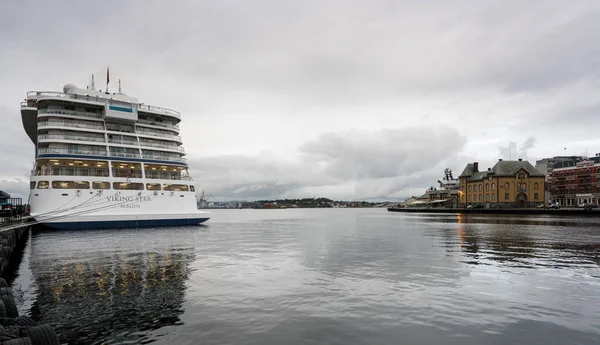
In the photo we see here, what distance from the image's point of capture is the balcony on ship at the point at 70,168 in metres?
46.3

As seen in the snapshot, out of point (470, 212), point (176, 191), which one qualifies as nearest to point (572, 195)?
point (470, 212)

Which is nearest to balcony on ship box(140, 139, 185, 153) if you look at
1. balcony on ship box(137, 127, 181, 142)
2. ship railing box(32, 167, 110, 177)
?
balcony on ship box(137, 127, 181, 142)

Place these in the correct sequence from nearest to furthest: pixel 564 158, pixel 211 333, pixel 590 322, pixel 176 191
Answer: pixel 211 333 → pixel 590 322 → pixel 176 191 → pixel 564 158

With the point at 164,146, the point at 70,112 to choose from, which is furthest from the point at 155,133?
the point at 70,112

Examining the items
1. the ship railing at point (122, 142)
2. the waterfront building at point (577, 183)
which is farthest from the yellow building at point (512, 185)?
the ship railing at point (122, 142)

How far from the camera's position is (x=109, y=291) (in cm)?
1552

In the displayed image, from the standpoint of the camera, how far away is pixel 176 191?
176 ft

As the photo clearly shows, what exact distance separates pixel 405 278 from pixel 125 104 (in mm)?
50919

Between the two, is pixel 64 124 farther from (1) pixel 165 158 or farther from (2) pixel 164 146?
(1) pixel 165 158

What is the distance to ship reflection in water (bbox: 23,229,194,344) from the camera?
11.1m

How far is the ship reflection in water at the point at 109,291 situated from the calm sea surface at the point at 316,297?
0.06 m

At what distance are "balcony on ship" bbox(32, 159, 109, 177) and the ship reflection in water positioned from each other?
22.1 meters

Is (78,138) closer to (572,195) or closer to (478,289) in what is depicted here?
(478,289)

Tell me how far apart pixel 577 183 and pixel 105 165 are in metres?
137
